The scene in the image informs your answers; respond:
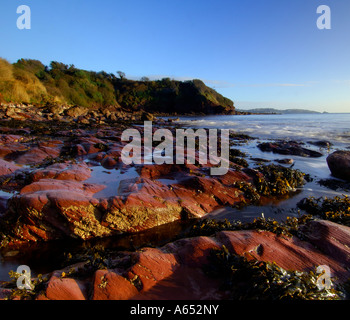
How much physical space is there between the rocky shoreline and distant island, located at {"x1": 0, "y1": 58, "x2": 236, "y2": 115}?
29485 millimetres

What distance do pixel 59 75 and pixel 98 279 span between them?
5611 centimetres

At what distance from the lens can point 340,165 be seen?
320 inches

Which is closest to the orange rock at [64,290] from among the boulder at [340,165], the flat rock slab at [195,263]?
the flat rock slab at [195,263]

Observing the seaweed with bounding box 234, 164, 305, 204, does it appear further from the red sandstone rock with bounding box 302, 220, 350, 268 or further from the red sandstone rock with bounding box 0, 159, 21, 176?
the red sandstone rock with bounding box 0, 159, 21, 176

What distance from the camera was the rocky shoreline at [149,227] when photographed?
260 centimetres

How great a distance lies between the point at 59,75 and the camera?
4709 cm

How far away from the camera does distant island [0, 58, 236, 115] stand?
36325mm

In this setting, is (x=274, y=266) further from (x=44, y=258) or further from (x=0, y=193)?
(x=0, y=193)

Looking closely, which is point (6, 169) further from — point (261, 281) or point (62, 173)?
point (261, 281)

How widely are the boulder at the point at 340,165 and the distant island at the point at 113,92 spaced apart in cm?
3340

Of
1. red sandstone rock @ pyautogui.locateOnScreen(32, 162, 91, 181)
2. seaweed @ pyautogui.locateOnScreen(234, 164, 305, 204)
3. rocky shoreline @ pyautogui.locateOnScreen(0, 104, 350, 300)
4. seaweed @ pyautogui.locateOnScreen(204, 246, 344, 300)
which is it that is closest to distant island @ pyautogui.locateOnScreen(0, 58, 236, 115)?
red sandstone rock @ pyautogui.locateOnScreen(32, 162, 91, 181)

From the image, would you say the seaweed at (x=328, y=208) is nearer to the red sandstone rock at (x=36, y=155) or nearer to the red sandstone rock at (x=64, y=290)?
the red sandstone rock at (x=64, y=290)
